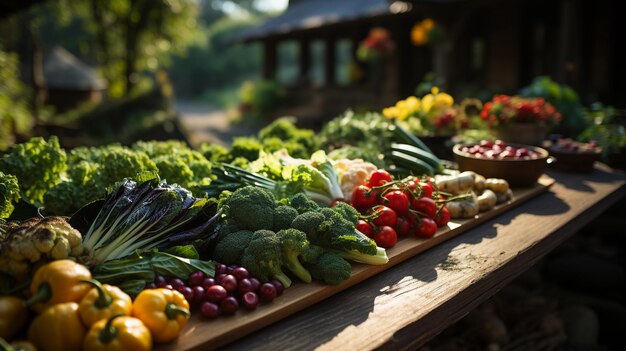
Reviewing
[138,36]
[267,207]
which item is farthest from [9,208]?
[138,36]

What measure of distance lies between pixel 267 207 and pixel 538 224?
2031 mm

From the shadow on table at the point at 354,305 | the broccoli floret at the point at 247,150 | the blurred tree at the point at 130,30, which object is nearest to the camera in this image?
the shadow on table at the point at 354,305

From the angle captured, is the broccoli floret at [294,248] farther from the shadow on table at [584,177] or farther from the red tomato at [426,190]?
the shadow on table at [584,177]

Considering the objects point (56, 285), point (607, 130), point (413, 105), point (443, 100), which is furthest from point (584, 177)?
point (56, 285)

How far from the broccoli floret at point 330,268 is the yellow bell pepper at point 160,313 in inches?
26.5

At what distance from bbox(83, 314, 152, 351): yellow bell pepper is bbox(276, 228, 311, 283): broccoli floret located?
0.71m

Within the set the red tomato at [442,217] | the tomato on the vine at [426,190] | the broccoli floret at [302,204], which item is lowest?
the red tomato at [442,217]

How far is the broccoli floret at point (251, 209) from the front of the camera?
89.4 inches

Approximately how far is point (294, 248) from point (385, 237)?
0.69 m

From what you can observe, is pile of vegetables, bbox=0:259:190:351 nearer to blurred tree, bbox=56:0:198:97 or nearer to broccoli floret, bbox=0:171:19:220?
broccoli floret, bbox=0:171:19:220

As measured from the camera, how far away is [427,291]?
2.26 metres

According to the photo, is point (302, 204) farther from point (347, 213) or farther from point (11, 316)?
point (11, 316)

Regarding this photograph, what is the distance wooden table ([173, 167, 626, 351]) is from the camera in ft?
6.10

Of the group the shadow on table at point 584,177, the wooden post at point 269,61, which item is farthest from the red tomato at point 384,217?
the wooden post at point 269,61
